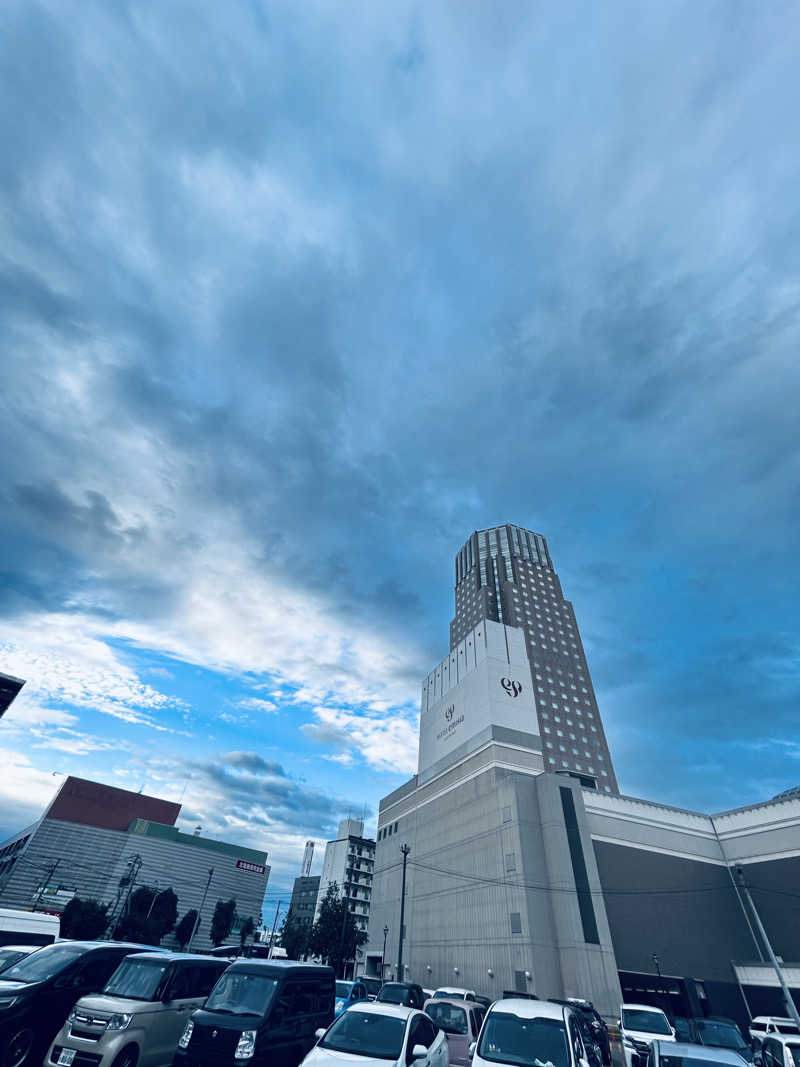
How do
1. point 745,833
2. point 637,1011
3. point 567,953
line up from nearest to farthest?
point 637,1011 → point 567,953 → point 745,833

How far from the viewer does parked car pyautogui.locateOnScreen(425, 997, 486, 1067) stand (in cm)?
1142

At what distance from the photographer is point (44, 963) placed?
9906mm

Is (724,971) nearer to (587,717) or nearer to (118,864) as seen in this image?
(587,717)

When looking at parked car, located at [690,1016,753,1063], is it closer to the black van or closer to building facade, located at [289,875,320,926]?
the black van

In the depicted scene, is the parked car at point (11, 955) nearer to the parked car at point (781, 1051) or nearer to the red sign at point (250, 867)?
the parked car at point (781, 1051)

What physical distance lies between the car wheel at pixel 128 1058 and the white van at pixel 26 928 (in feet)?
32.8

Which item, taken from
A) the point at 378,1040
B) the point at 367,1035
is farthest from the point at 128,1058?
the point at 378,1040

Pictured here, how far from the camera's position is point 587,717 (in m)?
77.5

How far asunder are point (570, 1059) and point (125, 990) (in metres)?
8.08

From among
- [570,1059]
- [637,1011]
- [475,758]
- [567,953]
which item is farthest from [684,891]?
[570,1059]

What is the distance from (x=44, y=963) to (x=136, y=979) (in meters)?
1.98

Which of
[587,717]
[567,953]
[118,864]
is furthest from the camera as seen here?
[118,864]

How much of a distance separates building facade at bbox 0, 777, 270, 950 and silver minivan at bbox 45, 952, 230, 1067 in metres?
103

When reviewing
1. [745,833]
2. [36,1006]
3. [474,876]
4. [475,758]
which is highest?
[475,758]
